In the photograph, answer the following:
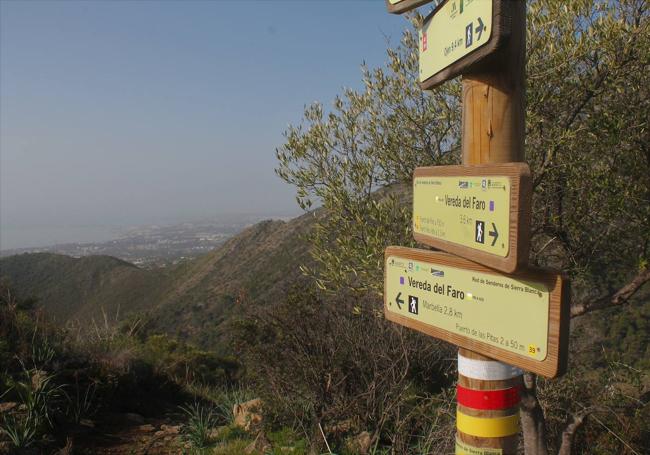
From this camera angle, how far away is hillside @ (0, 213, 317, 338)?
96.5 ft

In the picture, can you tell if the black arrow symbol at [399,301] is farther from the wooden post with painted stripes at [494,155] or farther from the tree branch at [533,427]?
the tree branch at [533,427]

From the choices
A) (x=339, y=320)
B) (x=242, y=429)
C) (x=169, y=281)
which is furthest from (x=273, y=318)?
(x=169, y=281)

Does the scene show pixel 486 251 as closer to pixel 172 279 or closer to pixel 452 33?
pixel 452 33

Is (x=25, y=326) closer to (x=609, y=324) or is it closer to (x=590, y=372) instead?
(x=590, y=372)

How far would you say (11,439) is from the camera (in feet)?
15.8

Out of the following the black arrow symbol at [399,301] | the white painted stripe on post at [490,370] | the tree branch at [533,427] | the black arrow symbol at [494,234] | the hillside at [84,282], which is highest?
the black arrow symbol at [494,234]

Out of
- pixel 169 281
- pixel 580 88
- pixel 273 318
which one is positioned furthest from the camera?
pixel 169 281

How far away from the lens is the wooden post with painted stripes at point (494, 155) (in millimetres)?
1834

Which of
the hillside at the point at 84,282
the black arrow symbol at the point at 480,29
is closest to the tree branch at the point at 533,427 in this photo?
the black arrow symbol at the point at 480,29

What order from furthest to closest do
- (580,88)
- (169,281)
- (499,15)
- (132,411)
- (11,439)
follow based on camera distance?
(169,281) → (132,411) → (11,439) → (580,88) → (499,15)

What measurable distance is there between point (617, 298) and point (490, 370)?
10.5 feet

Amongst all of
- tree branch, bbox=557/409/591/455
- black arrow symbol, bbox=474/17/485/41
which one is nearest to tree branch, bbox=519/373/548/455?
tree branch, bbox=557/409/591/455

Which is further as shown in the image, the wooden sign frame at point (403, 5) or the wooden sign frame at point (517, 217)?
the wooden sign frame at point (403, 5)

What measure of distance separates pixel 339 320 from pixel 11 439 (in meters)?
3.61
